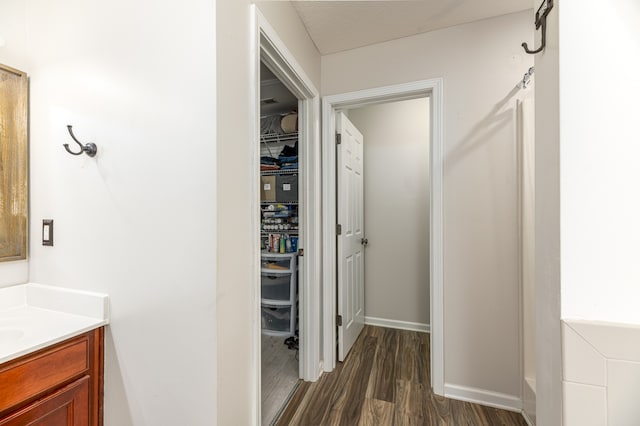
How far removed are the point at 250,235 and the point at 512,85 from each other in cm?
186

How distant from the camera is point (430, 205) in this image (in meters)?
1.84

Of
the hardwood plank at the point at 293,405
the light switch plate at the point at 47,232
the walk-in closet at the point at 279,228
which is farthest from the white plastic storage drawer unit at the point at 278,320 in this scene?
the light switch plate at the point at 47,232

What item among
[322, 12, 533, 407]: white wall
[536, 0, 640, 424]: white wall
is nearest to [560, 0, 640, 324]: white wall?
[536, 0, 640, 424]: white wall

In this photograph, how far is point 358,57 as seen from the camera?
200cm

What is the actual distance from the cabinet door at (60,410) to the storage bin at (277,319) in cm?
164

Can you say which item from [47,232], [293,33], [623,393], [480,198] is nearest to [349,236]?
[480,198]

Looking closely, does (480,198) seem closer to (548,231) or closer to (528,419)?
(548,231)

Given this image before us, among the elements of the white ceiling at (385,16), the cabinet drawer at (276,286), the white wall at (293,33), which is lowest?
the cabinet drawer at (276,286)

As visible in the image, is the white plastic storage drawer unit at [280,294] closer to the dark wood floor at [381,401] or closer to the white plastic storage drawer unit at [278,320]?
the white plastic storage drawer unit at [278,320]

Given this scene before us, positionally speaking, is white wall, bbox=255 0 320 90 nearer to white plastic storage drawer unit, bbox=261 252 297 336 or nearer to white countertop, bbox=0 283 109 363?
white countertop, bbox=0 283 109 363

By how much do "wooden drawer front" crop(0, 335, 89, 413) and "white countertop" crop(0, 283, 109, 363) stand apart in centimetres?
4

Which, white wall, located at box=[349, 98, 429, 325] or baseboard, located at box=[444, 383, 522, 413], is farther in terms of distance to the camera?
white wall, located at box=[349, 98, 429, 325]

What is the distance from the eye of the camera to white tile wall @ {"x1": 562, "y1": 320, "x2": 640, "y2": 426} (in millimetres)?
605

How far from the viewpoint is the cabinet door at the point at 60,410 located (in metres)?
0.82
